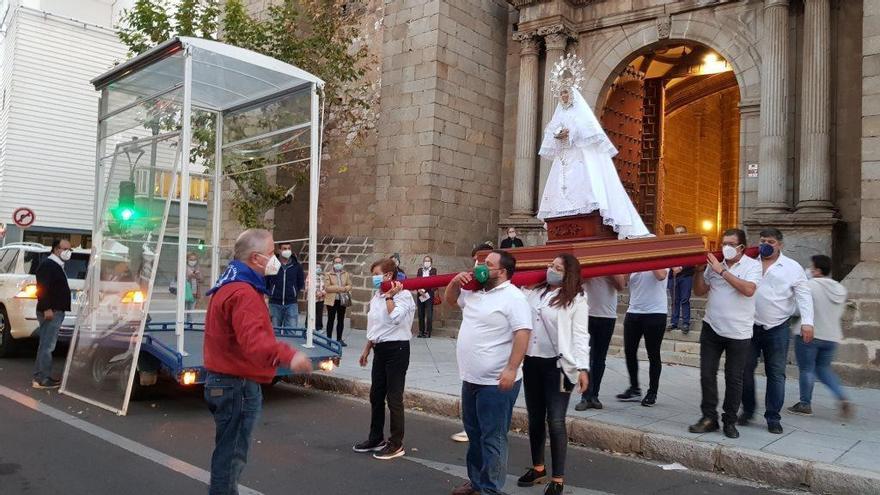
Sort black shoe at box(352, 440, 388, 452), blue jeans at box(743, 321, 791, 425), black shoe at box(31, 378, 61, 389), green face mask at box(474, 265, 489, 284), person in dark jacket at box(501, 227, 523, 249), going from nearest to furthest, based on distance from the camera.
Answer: green face mask at box(474, 265, 489, 284) < black shoe at box(352, 440, 388, 452) < blue jeans at box(743, 321, 791, 425) < black shoe at box(31, 378, 61, 389) < person in dark jacket at box(501, 227, 523, 249)

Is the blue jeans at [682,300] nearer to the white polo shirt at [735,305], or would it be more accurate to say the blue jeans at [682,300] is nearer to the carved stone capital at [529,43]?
the white polo shirt at [735,305]

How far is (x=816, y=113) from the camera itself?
11.6 m

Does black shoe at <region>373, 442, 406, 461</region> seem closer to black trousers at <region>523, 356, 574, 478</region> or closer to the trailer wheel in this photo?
black trousers at <region>523, 356, 574, 478</region>

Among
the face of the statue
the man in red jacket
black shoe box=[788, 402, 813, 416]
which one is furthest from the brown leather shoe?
the face of the statue

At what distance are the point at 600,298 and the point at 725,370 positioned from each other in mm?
1553

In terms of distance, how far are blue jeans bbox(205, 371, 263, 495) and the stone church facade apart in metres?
8.78

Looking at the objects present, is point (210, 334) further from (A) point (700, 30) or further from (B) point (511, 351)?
(A) point (700, 30)

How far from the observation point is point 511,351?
14.3 ft

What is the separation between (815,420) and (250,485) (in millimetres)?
5657

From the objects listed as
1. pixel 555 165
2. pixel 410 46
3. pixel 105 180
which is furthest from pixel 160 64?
pixel 410 46

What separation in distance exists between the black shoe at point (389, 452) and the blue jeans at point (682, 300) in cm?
698

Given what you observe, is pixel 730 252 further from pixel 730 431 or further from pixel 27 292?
pixel 27 292

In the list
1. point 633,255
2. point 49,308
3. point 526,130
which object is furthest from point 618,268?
point 526,130

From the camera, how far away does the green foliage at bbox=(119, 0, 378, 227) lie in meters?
13.0
